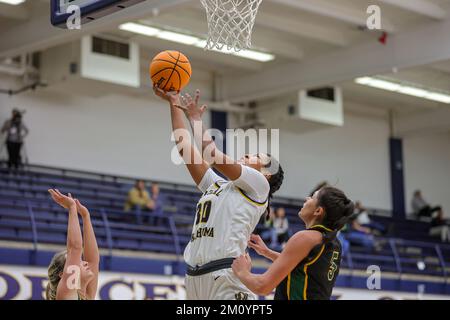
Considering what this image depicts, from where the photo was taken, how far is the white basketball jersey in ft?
14.6

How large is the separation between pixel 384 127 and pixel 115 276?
11.5m

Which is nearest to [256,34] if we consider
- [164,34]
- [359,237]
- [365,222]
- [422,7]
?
[164,34]

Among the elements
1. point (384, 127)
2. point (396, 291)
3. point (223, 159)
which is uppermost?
point (384, 127)

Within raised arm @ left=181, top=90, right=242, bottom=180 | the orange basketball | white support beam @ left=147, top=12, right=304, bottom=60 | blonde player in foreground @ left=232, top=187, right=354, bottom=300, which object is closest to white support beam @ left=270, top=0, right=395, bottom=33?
white support beam @ left=147, top=12, right=304, bottom=60

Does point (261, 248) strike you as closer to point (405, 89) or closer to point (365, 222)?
point (365, 222)

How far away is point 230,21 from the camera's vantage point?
7.44m

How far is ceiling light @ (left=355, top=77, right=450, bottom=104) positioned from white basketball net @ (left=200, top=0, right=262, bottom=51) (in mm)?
9896

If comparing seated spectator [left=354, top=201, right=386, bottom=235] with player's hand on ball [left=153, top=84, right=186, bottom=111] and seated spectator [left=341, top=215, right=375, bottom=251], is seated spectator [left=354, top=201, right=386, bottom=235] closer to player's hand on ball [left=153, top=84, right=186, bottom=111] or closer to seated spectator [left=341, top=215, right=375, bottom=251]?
seated spectator [left=341, top=215, right=375, bottom=251]

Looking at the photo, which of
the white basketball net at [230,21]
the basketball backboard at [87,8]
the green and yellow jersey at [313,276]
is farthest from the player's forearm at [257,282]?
the white basketball net at [230,21]

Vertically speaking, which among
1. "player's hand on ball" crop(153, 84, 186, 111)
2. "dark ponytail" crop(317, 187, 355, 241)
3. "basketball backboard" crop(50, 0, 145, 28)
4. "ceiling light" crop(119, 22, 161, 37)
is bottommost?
"dark ponytail" crop(317, 187, 355, 241)

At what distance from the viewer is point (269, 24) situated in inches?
567
